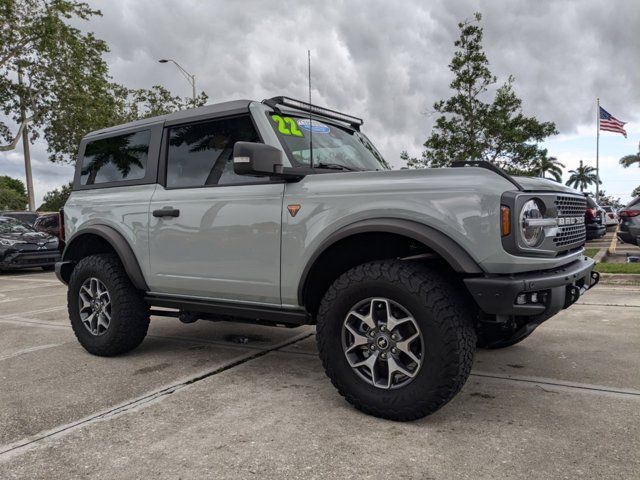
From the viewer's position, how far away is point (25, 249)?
40.9 ft

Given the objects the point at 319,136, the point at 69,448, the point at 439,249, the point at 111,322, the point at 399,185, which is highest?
the point at 319,136

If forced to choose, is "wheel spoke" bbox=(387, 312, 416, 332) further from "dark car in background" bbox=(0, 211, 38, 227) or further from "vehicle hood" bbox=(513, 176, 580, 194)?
"dark car in background" bbox=(0, 211, 38, 227)

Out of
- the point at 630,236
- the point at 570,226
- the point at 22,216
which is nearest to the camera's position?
the point at 570,226

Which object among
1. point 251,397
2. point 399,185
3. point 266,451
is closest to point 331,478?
point 266,451

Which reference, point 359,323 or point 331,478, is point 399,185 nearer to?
point 359,323

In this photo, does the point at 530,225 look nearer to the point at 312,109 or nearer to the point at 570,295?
the point at 570,295

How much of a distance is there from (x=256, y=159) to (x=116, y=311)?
1.99 meters

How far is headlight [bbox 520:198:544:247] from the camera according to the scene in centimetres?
259

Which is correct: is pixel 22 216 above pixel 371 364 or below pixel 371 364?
above

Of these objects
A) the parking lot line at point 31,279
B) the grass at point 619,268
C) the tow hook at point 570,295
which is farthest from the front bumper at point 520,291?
the parking lot line at point 31,279

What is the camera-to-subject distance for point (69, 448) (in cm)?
254

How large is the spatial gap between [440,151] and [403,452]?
15996 millimetres

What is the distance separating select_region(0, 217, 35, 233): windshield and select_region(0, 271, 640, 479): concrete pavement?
396 inches

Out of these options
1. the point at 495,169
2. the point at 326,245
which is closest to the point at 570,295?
the point at 495,169
